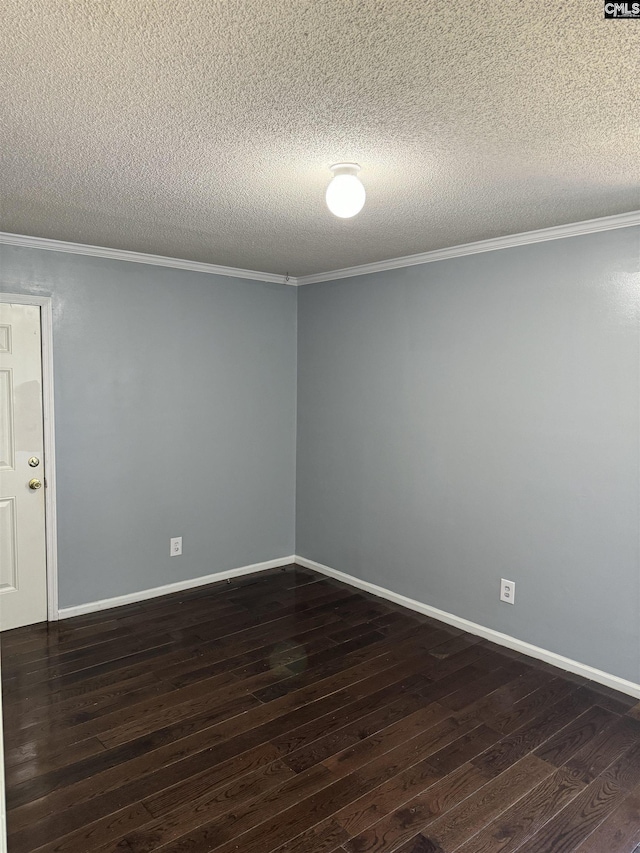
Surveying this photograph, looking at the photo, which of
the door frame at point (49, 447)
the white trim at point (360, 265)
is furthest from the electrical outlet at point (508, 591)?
the door frame at point (49, 447)

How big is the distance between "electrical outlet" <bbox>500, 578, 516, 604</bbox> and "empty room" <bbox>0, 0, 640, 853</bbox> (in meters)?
0.02

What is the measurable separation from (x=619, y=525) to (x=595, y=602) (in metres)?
0.44

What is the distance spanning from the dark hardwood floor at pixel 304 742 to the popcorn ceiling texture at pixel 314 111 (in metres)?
2.35

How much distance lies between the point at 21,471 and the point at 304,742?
2.32 m

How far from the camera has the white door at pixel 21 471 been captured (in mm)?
3504

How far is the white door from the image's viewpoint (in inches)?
138

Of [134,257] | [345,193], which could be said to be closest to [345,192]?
[345,193]

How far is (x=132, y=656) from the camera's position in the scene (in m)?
3.28

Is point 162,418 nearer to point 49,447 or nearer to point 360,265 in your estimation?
point 49,447

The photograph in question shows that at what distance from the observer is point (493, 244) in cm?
342

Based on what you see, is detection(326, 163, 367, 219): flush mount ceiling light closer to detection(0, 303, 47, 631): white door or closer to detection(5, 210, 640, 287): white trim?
detection(5, 210, 640, 287): white trim

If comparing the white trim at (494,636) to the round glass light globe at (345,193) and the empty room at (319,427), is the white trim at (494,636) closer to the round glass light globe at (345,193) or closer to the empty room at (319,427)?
the empty room at (319,427)

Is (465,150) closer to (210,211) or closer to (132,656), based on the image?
(210,211)

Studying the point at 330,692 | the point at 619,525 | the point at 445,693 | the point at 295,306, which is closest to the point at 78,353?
the point at 295,306
